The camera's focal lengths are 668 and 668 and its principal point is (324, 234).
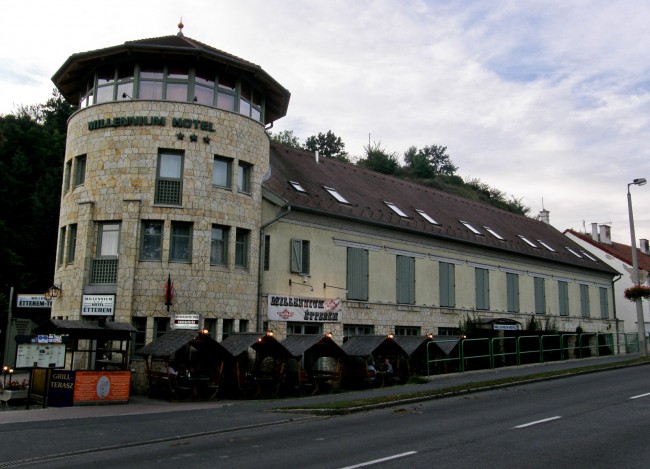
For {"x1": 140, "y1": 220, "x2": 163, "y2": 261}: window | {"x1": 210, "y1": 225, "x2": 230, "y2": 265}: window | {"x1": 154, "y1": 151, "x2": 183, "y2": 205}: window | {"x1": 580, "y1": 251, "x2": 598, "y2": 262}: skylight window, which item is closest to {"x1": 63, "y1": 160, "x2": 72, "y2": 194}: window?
{"x1": 154, "y1": 151, "x2": 183, "y2": 205}: window

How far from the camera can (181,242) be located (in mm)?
23781

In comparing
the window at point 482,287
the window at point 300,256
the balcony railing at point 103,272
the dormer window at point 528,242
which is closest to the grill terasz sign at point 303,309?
the window at point 300,256

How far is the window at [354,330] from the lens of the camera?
2905 centimetres

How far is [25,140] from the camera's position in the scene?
177 feet

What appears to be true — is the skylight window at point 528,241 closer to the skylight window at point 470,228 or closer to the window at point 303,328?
the skylight window at point 470,228

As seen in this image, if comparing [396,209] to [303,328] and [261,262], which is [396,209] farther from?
[261,262]

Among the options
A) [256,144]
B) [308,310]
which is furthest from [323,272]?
[256,144]

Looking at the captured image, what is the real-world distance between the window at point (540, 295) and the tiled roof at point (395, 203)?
1.57 meters

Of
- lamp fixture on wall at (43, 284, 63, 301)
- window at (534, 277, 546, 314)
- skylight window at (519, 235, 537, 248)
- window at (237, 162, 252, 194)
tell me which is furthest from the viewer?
skylight window at (519, 235, 537, 248)

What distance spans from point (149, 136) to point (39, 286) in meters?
25.2

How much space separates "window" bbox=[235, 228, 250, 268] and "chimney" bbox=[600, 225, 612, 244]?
43.8m

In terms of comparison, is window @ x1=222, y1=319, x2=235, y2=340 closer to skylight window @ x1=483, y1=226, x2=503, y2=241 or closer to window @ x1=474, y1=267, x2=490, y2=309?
window @ x1=474, y1=267, x2=490, y2=309

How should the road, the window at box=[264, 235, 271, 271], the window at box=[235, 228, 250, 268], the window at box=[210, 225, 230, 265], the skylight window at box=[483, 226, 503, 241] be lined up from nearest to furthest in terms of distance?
the road
the window at box=[210, 225, 230, 265]
the window at box=[235, 228, 250, 268]
the window at box=[264, 235, 271, 271]
the skylight window at box=[483, 226, 503, 241]

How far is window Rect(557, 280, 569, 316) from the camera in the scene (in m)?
44.2
